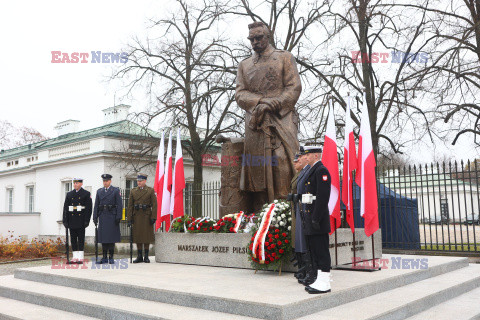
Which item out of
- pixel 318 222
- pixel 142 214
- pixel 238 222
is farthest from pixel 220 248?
pixel 318 222

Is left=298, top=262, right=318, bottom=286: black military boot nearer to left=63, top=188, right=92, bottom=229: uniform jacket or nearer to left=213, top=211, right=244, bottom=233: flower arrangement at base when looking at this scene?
left=213, top=211, right=244, bottom=233: flower arrangement at base

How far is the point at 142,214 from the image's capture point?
885 centimetres

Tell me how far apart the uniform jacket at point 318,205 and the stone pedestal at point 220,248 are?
1.72 meters

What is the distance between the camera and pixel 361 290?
18.1 feet

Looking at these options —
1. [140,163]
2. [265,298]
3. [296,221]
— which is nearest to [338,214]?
[296,221]

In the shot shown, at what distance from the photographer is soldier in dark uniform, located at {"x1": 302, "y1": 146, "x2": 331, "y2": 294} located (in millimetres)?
5090

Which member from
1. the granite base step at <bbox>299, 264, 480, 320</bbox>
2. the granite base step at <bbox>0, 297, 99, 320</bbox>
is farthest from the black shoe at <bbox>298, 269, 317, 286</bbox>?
the granite base step at <bbox>0, 297, 99, 320</bbox>

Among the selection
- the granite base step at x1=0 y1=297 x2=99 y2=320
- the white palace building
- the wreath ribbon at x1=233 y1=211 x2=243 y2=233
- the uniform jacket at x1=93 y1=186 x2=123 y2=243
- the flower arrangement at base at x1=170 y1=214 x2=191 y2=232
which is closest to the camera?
the granite base step at x1=0 y1=297 x2=99 y2=320

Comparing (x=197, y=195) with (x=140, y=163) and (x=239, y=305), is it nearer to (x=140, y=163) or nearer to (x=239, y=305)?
(x=140, y=163)

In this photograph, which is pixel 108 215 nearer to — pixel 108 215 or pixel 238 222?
pixel 108 215

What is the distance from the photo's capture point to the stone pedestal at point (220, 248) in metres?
7.25

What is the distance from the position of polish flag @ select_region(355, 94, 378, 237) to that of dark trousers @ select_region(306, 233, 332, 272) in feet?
6.23

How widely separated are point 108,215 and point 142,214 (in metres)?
0.64

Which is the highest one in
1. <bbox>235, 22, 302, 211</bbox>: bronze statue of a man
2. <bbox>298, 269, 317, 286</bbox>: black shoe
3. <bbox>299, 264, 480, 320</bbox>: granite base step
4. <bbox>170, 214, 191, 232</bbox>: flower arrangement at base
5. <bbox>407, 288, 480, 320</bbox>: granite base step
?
<bbox>235, 22, 302, 211</bbox>: bronze statue of a man
